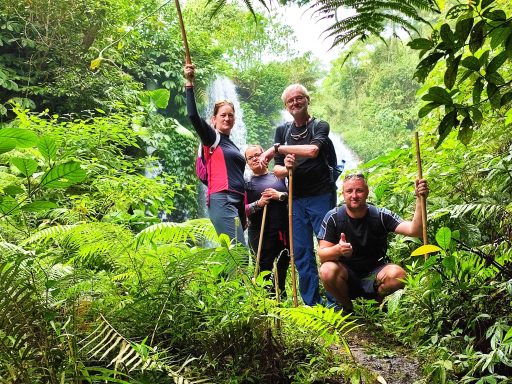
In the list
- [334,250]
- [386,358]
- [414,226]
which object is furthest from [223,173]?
[386,358]

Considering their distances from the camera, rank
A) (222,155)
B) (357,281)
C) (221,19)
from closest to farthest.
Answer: (357,281) → (222,155) → (221,19)

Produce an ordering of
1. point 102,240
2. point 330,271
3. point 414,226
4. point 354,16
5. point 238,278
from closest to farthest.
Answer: point 354,16, point 238,278, point 102,240, point 414,226, point 330,271

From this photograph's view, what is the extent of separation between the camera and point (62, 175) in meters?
1.40

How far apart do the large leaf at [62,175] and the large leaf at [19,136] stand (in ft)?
0.32

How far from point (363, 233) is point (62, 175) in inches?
78.0

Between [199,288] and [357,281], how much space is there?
4.68 feet

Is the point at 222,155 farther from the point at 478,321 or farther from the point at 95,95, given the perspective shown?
the point at 95,95

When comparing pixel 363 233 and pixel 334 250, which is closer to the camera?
pixel 334 250

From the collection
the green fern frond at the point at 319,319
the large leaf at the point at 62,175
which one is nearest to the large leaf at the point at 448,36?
the green fern frond at the point at 319,319

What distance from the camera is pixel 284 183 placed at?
11.3 feet

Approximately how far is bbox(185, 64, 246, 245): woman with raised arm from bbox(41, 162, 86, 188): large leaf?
1578 mm

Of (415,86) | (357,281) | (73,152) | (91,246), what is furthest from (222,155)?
(415,86)

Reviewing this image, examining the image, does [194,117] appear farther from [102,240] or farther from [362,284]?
[362,284]

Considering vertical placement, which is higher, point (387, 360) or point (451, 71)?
point (451, 71)
